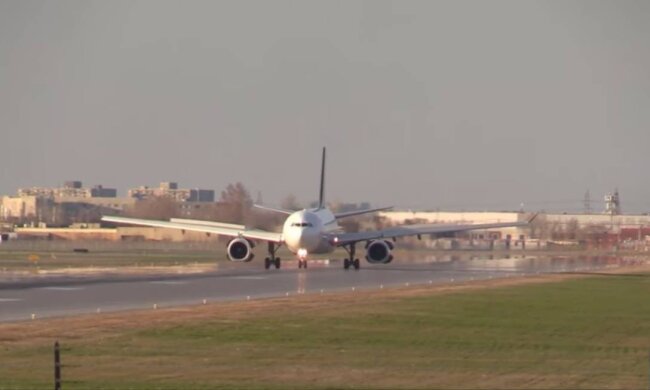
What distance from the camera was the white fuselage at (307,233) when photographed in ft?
268

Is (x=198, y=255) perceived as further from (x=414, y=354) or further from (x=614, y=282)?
(x=414, y=354)

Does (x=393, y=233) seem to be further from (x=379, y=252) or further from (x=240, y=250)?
(x=240, y=250)

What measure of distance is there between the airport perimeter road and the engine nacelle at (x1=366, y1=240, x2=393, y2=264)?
59cm

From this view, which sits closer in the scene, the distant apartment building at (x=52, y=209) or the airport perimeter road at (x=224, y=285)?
the airport perimeter road at (x=224, y=285)

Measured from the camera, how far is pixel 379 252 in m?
87.3

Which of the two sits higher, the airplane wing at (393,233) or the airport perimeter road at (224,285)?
the airplane wing at (393,233)

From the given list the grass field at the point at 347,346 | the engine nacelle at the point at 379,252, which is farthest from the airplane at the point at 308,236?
the grass field at the point at 347,346

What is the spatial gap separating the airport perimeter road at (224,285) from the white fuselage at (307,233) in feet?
4.43

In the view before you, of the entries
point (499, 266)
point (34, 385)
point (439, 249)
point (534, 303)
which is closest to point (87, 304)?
point (534, 303)

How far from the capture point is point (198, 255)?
10694 centimetres

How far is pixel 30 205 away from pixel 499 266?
107 m

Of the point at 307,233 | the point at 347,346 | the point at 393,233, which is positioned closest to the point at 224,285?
the point at 307,233

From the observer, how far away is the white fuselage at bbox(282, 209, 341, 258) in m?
81.6

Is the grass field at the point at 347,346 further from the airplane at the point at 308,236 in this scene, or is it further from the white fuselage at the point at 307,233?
the airplane at the point at 308,236
